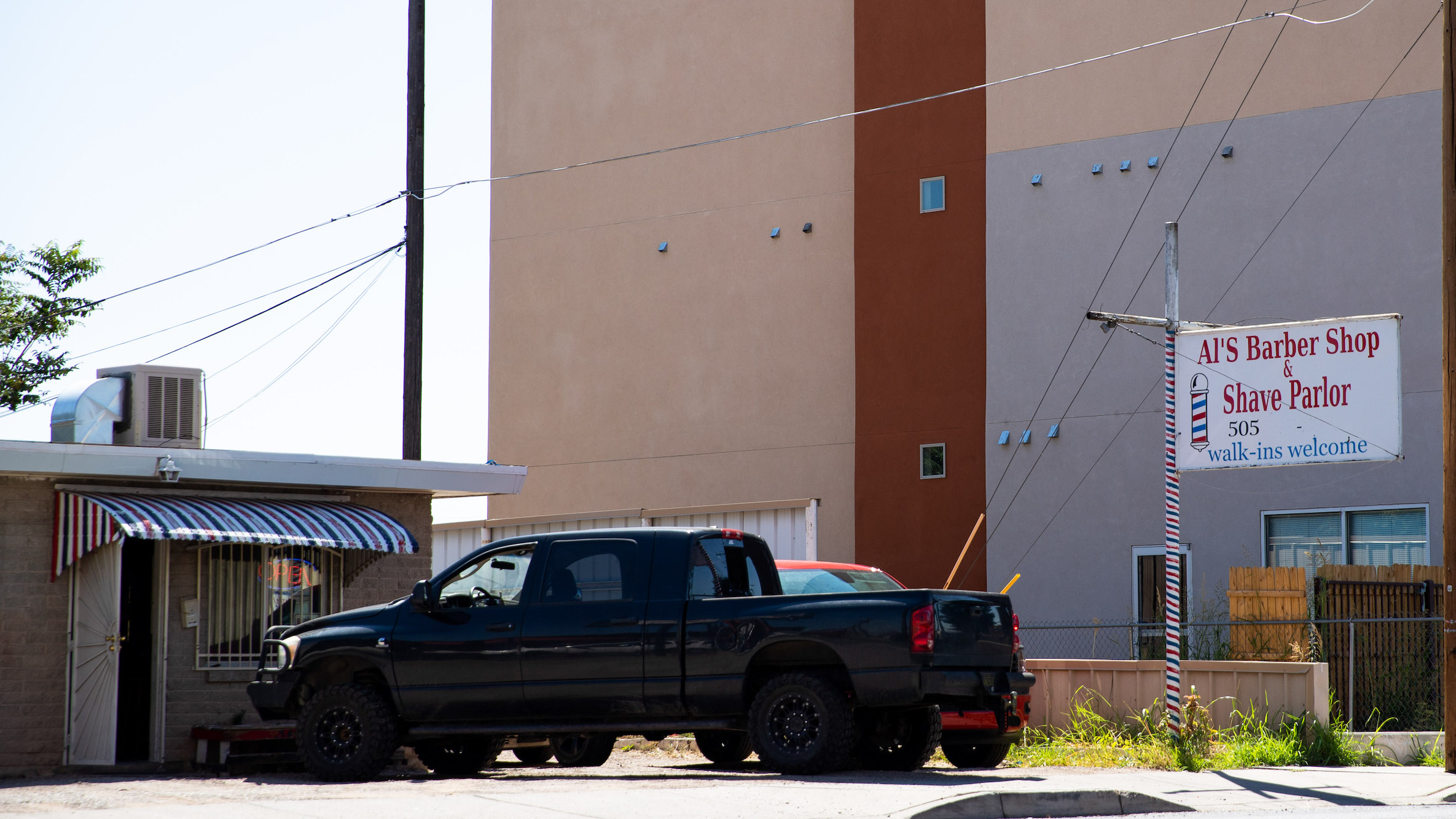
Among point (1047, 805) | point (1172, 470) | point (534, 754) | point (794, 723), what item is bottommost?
point (534, 754)

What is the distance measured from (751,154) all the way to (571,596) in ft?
51.8

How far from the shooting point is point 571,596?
12484 millimetres

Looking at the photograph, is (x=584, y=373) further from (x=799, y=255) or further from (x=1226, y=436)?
(x=1226, y=436)

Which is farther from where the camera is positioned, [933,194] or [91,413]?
[933,194]

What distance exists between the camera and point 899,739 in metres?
12.6

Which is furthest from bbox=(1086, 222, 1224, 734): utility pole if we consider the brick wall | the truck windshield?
the brick wall

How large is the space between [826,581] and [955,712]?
7.10 ft

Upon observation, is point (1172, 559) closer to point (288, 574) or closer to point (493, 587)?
point (493, 587)

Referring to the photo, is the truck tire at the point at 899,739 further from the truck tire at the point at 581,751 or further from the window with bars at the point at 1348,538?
the window with bars at the point at 1348,538

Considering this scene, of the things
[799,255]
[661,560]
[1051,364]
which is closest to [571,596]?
[661,560]

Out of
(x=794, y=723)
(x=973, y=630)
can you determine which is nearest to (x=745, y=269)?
(x=973, y=630)

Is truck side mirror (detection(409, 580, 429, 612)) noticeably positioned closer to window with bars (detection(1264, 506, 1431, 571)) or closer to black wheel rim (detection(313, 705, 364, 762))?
black wheel rim (detection(313, 705, 364, 762))

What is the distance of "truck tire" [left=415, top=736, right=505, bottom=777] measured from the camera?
1331cm

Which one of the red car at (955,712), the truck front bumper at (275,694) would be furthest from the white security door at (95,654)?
the red car at (955,712)
